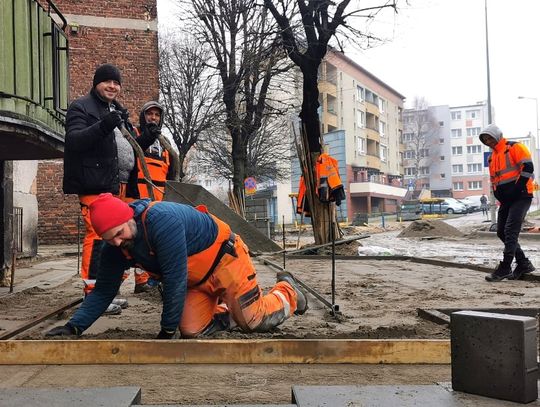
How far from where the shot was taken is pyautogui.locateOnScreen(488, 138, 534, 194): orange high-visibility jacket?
6988 mm

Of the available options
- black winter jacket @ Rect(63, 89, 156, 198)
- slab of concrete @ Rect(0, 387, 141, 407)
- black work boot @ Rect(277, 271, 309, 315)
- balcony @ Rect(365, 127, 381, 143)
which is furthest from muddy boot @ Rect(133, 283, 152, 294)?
balcony @ Rect(365, 127, 381, 143)

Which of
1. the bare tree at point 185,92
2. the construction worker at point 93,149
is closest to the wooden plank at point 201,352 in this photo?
the construction worker at point 93,149

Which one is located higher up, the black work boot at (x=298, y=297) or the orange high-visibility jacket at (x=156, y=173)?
the orange high-visibility jacket at (x=156, y=173)

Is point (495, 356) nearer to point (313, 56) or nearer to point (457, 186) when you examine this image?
point (313, 56)

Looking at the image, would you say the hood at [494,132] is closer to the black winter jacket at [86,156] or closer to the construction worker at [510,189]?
the construction worker at [510,189]

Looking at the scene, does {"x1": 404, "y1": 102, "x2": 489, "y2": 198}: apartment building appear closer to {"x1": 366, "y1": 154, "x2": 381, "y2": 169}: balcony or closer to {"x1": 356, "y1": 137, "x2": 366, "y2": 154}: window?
{"x1": 366, "y1": 154, "x2": 381, "y2": 169}: balcony

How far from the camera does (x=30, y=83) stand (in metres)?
5.04

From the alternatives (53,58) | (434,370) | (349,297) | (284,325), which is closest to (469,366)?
(434,370)

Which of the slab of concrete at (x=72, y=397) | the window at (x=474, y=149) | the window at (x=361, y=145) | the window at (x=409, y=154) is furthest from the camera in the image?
the window at (x=474, y=149)

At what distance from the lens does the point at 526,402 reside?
7.86 feet

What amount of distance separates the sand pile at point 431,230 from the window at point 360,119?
36616 mm

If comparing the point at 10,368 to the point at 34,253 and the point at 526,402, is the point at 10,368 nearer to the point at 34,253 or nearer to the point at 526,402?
the point at 526,402

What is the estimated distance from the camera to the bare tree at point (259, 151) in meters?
31.5

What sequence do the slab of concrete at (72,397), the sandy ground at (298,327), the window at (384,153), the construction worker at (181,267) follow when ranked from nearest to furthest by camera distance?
the slab of concrete at (72,397) → the sandy ground at (298,327) → the construction worker at (181,267) → the window at (384,153)
